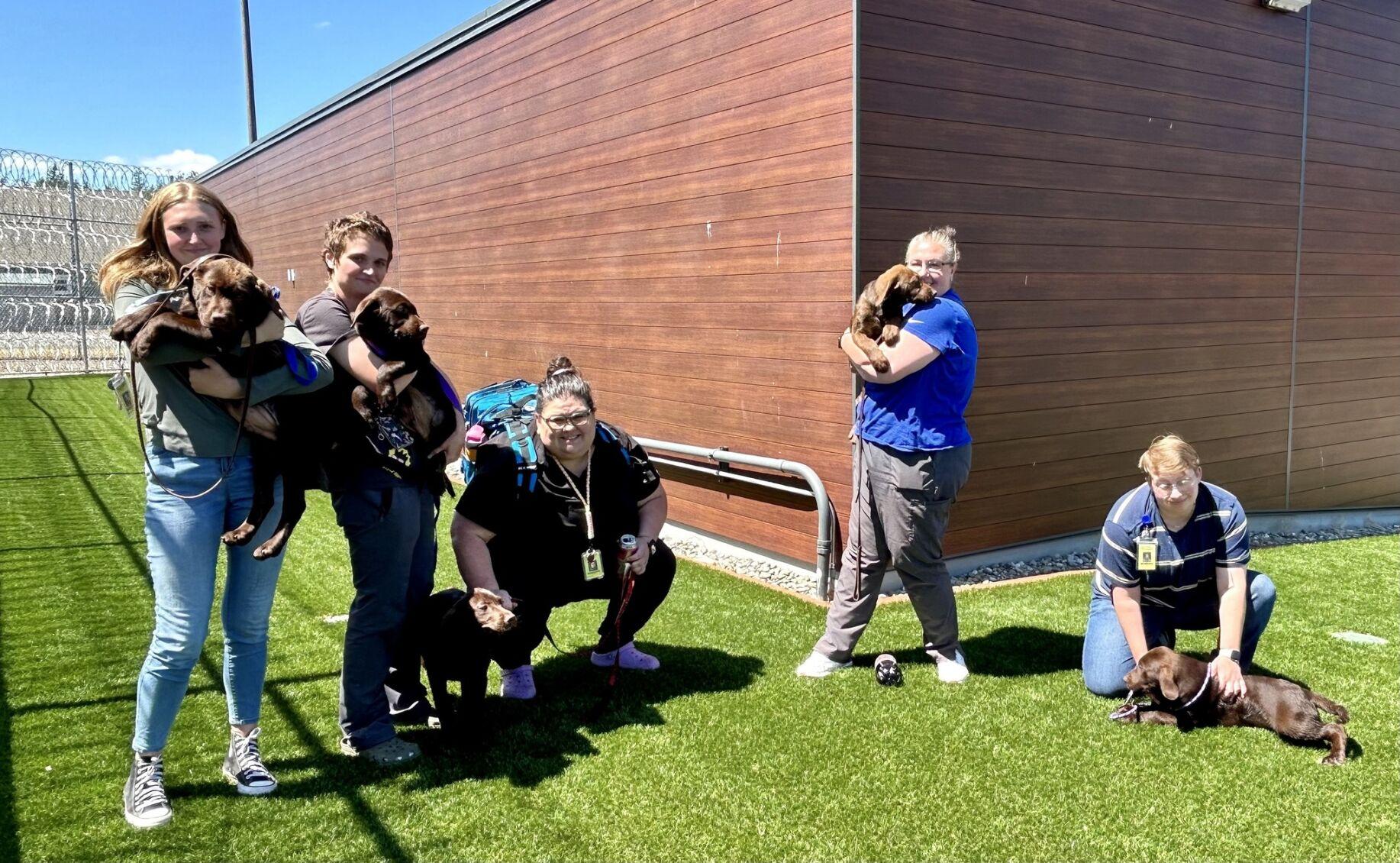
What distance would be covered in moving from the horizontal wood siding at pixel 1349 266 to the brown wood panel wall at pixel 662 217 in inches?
166

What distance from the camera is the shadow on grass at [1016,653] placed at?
12.1 feet

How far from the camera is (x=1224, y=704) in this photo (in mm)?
3039

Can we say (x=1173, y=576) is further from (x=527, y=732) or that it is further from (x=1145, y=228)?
(x=1145, y=228)

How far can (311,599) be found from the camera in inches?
183

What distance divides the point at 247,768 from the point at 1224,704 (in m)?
3.00

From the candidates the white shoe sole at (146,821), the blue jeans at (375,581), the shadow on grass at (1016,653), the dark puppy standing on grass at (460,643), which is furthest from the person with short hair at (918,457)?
the white shoe sole at (146,821)

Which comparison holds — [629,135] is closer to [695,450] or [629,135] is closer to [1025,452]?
[695,450]

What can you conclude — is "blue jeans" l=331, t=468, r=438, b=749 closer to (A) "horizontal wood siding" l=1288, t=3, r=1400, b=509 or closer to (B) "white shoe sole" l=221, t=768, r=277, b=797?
(B) "white shoe sole" l=221, t=768, r=277, b=797

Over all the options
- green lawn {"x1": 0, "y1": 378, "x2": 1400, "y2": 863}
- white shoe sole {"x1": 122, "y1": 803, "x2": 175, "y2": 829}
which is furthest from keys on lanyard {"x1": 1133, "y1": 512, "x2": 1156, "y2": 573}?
white shoe sole {"x1": 122, "y1": 803, "x2": 175, "y2": 829}

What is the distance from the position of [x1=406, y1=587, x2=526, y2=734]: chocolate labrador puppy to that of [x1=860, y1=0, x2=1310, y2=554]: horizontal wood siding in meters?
2.77

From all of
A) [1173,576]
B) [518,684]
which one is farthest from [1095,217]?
[518,684]

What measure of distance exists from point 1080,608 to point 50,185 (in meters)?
19.0

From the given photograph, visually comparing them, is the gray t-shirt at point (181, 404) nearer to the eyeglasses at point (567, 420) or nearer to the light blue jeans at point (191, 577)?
the light blue jeans at point (191, 577)

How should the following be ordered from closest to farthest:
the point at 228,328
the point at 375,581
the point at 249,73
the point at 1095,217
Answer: the point at 228,328 < the point at 375,581 < the point at 1095,217 < the point at 249,73
